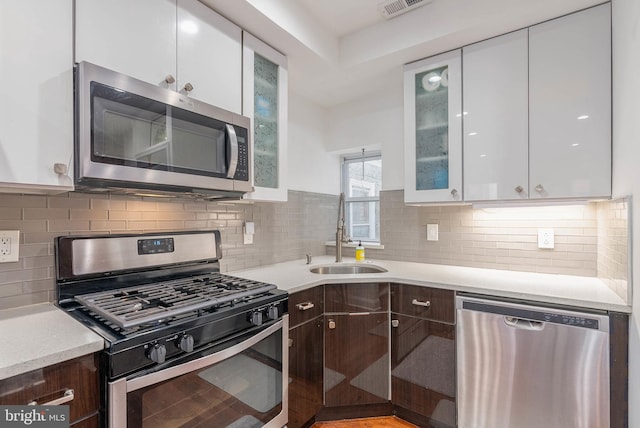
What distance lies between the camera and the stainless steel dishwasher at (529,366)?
1.40 meters

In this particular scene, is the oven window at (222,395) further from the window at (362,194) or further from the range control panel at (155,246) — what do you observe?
the window at (362,194)

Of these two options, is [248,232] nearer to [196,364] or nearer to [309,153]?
[309,153]

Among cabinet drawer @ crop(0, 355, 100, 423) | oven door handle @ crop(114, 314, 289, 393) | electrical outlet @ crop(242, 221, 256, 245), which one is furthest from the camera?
electrical outlet @ crop(242, 221, 256, 245)

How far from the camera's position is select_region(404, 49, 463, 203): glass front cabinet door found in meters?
2.03

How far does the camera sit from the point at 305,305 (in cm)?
175

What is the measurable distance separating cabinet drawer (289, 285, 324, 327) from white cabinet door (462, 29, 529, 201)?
114 cm

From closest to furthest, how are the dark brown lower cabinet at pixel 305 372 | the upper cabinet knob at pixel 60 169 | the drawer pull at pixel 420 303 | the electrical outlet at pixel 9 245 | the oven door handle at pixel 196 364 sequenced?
the oven door handle at pixel 196 364
the upper cabinet knob at pixel 60 169
the electrical outlet at pixel 9 245
the dark brown lower cabinet at pixel 305 372
the drawer pull at pixel 420 303

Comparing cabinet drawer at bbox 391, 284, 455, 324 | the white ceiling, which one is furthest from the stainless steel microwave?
cabinet drawer at bbox 391, 284, 455, 324

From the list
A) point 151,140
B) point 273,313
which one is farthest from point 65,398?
point 151,140

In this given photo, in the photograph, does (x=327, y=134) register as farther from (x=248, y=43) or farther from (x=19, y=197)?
(x=19, y=197)

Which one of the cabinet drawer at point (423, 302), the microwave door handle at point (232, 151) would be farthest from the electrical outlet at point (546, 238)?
the microwave door handle at point (232, 151)

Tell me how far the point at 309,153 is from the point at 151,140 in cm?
166

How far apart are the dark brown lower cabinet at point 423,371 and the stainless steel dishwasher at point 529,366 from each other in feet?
0.19

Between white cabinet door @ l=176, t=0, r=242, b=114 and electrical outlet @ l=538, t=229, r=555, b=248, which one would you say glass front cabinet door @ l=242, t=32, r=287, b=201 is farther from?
electrical outlet @ l=538, t=229, r=555, b=248
